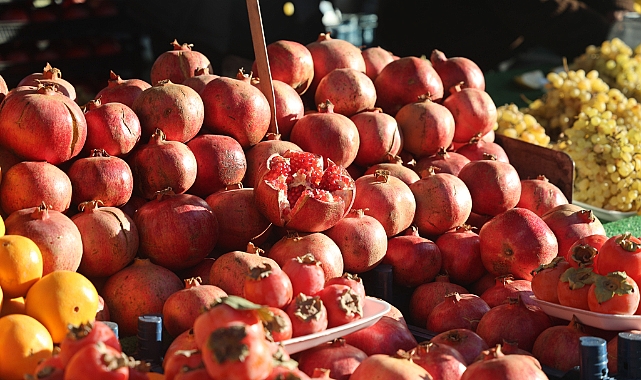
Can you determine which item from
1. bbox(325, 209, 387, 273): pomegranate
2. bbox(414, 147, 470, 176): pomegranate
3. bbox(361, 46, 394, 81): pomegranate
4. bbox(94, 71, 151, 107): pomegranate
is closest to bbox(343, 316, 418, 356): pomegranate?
bbox(325, 209, 387, 273): pomegranate

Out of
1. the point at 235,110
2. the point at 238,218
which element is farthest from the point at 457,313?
the point at 235,110

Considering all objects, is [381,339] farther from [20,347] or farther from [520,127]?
[520,127]

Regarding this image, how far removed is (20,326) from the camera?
1.32 metres

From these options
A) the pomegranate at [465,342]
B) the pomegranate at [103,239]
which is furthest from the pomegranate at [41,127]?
the pomegranate at [465,342]

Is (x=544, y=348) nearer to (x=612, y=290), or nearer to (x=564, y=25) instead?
(x=612, y=290)

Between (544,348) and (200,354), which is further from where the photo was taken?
(544,348)

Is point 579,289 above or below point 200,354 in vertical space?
below

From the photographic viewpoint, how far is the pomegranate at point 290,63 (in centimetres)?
237

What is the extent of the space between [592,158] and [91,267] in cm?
229

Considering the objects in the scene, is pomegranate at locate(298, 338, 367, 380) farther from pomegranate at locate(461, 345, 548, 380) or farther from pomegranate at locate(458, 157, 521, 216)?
pomegranate at locate(458, 157, 521, 216)

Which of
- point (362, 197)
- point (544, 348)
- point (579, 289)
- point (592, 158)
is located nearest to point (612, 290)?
point (579, 289)

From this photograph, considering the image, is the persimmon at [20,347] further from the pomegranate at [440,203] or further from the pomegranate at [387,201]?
the pomegranate at [440,203]

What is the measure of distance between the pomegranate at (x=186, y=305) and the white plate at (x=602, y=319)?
31.4 inches

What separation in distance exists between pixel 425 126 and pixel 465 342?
996 millimetres
